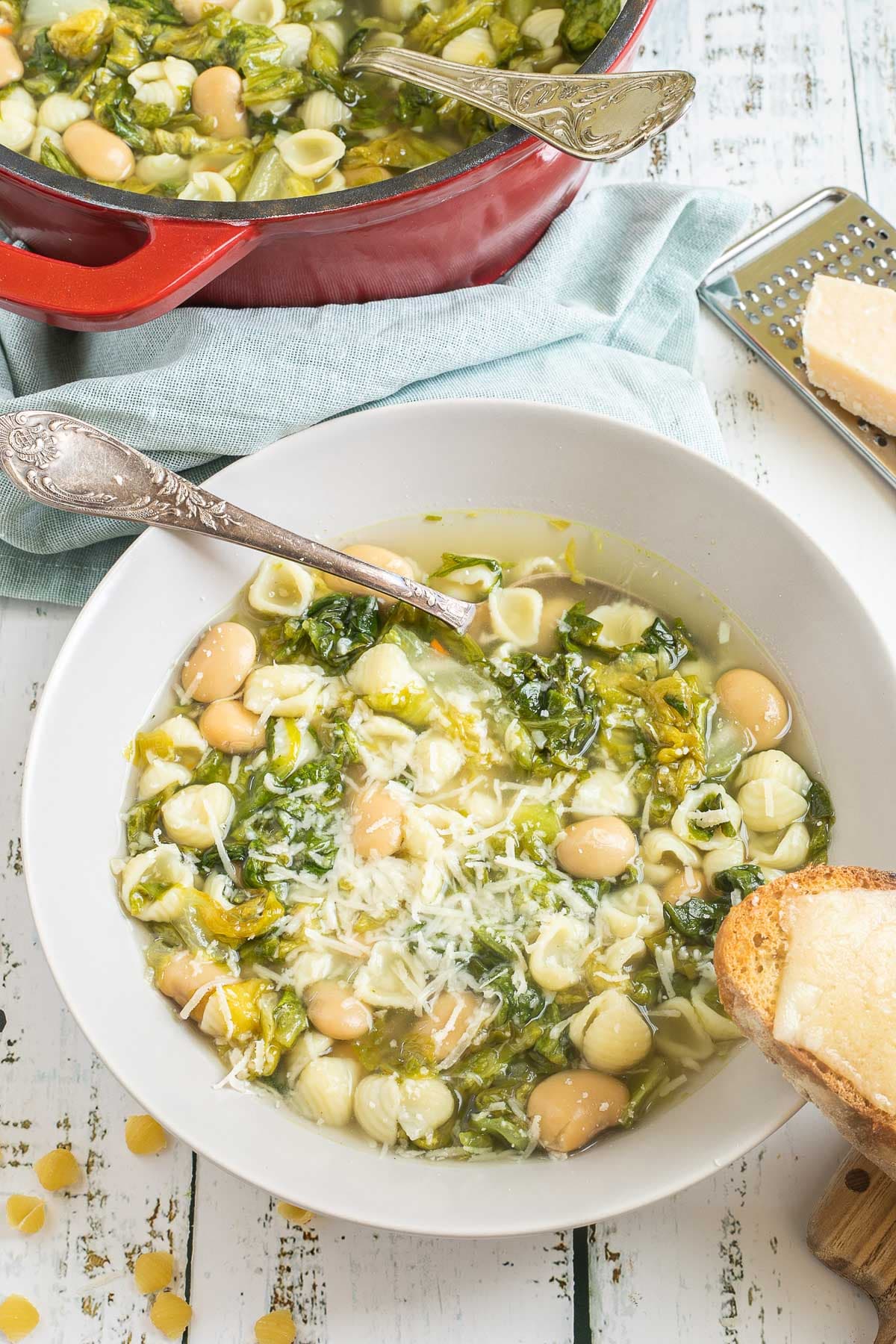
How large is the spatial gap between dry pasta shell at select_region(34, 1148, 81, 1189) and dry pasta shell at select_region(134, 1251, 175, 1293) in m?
0.17

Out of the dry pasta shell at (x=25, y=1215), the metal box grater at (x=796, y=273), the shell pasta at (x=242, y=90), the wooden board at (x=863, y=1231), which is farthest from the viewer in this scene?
the metal box grater at (x=796, y=273)

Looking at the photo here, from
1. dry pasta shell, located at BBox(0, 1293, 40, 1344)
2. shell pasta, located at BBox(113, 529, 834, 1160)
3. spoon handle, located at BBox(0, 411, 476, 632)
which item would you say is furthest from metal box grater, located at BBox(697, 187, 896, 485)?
dry pasta shell, located at BBox(0, 1293, 40, 1344)

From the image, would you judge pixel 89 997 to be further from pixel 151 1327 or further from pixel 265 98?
pixel 265 98

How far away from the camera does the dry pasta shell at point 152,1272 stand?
5.69 ft

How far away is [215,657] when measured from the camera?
189cm

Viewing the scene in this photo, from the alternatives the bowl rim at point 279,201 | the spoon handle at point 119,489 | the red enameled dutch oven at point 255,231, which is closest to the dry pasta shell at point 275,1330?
the spoon handle at point 119,489

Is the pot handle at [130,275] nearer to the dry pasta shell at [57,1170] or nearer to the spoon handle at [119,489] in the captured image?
the spoon handle at [119,489]

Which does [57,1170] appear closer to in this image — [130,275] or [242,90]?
[130,275]

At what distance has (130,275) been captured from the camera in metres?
1.69

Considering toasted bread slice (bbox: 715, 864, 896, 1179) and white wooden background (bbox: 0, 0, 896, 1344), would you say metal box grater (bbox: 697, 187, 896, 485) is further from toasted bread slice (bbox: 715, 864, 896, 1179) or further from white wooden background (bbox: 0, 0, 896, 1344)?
toasted bread slice (bbox: 715, 864, 896, 1179)

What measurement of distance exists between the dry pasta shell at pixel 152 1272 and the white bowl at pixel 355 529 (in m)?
0.34

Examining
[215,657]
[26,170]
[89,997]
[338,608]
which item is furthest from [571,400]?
[89,997]

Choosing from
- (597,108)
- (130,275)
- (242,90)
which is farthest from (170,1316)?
(242,90)

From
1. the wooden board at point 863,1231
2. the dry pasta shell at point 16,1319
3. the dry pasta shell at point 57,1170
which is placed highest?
the wooden board at point 863,1231
